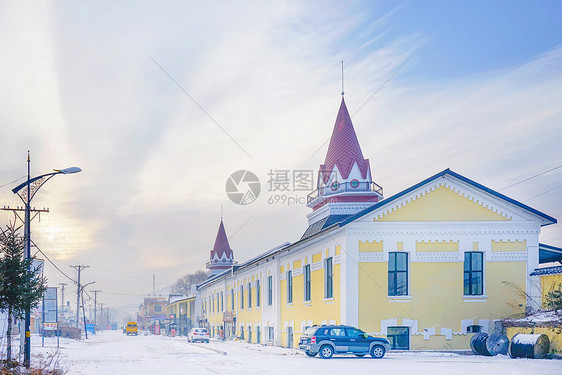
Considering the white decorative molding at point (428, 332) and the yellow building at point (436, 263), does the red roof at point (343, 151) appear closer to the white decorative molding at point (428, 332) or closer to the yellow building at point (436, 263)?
the yellow building at point (436, 263)

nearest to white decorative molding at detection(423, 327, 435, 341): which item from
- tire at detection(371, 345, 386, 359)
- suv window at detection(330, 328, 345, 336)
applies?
tire at detection(371, 345, 386, 359)

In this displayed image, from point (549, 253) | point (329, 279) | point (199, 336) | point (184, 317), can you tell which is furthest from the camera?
point (184, 317)

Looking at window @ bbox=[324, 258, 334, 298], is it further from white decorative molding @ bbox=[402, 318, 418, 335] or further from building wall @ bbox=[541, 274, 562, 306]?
building wall @ bbox=[541, 274, 562, 306]

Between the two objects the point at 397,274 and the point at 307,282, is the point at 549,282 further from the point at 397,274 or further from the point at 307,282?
the point at 307,282

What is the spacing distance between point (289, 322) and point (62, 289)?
103 metres

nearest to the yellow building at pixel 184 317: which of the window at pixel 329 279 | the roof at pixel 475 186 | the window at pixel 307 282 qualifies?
the window at pixel 307 282

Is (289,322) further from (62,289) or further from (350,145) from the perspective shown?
(62,289)

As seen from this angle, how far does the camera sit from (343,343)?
30156 mm

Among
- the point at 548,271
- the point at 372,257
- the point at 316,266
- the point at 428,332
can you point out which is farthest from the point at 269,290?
the point at 548,271

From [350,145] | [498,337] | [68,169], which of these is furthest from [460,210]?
[68,169]

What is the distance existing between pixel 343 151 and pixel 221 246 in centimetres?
5255

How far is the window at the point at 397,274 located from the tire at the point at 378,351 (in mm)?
4855

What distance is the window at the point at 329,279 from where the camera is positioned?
3723cm

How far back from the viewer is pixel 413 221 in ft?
116
